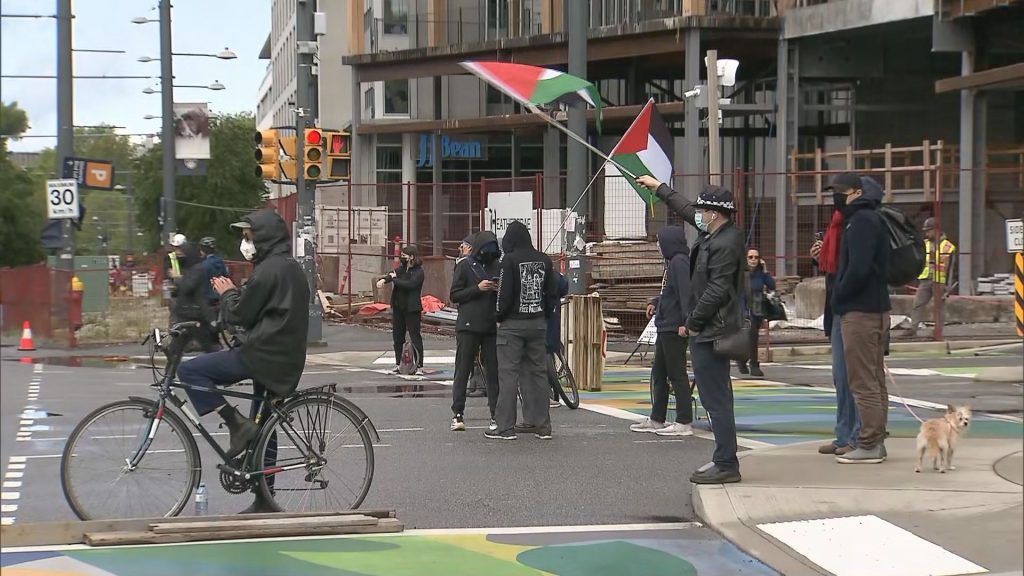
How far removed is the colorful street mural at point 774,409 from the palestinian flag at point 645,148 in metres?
2.37

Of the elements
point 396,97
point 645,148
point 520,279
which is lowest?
point 520,279

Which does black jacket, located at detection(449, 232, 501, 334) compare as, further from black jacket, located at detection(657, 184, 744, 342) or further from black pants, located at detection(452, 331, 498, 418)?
black jacket, located at detection(657, 184, 744, 342)

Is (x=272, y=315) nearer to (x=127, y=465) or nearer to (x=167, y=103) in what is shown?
(x=127, y=465)

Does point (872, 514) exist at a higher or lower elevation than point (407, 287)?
lower

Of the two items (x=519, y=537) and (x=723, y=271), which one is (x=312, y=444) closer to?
(x=519, y=537)

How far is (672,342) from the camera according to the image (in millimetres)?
11203

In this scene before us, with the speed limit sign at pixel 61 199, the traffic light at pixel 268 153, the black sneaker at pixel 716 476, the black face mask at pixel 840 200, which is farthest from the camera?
the traffic light at pixel 268 153

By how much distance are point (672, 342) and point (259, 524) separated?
5022mm

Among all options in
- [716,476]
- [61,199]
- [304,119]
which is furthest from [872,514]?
[304,119]

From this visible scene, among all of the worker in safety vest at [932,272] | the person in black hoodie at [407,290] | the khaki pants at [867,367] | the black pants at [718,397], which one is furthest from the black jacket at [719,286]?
the worker in safety vest at [932,272]

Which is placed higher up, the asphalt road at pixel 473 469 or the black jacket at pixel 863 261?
the black jacket at pixel 863 261

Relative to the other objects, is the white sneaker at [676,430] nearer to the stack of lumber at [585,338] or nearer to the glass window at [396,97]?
the stack of lumber at [585,338]

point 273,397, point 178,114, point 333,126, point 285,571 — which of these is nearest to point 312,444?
point 273,397

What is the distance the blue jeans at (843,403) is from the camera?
9328mm
